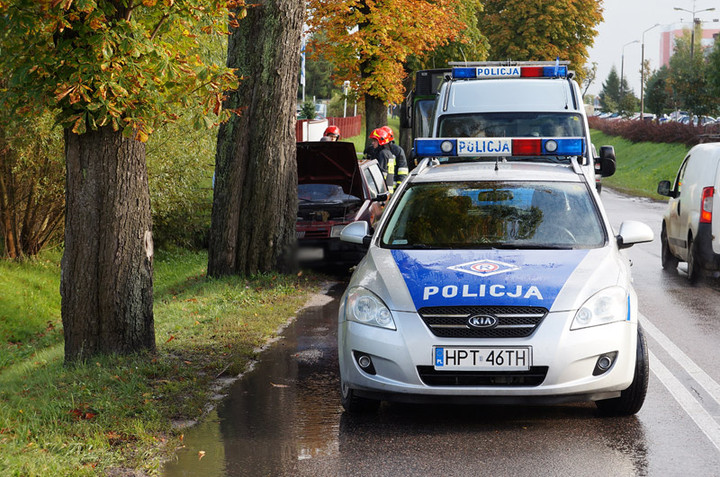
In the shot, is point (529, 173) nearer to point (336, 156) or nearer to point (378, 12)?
point (336, 156)

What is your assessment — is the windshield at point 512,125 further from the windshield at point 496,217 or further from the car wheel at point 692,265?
the windshield at point 496,217

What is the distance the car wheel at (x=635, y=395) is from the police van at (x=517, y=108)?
6637 mm

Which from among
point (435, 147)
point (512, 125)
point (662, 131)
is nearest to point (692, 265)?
point (512, 125)

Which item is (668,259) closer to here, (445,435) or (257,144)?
(257,144)

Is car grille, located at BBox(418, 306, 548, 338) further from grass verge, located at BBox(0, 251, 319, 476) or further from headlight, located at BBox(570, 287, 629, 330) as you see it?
grass verge, located at BBox(0, 251, 319, 476)

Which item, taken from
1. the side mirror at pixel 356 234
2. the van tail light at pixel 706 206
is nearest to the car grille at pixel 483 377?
the side mirror at pixel 356 234

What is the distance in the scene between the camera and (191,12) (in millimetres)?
7473

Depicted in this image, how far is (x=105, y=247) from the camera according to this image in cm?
792

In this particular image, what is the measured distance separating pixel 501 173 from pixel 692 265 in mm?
6323

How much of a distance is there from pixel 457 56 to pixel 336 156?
29.4 m

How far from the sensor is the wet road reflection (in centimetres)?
542

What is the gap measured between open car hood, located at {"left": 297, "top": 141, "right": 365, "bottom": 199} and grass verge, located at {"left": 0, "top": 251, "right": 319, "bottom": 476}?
5.94 feet

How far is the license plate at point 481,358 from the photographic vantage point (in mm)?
5910

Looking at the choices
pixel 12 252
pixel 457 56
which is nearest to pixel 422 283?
pixel 12 252
